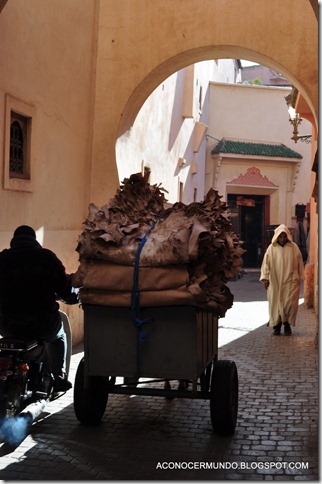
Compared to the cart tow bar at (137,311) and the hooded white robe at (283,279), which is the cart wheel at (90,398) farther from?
the hooded white robe at (283,279)

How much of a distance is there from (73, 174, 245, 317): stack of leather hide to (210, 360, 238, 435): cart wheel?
51 cm

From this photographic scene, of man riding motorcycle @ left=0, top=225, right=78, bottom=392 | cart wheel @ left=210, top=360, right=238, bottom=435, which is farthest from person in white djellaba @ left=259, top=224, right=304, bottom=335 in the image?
man riding motorcycle @ left=0, top=225, right=78, bottom=392

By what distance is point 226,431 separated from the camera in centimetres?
532

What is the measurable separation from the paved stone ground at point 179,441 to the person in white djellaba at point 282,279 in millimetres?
3100

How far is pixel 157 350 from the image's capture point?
4934 mm

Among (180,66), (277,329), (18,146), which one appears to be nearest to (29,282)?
(18,146)

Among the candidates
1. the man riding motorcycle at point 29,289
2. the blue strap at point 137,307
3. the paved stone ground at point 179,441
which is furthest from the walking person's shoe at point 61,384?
the blue strap at point 137,307

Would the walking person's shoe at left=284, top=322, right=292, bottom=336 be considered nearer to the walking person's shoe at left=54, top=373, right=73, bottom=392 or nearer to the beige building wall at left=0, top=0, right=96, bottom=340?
the beige building wall at left=0, top=0, right=96, bottom=340

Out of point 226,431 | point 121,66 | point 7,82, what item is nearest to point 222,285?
point 226,431

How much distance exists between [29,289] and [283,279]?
6402mm

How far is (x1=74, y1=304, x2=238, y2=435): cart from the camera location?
192 inches

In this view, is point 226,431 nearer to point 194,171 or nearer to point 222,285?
point 222,285

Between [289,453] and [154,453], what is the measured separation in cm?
97

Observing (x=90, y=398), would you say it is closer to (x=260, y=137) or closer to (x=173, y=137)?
(x=173, y=137)
